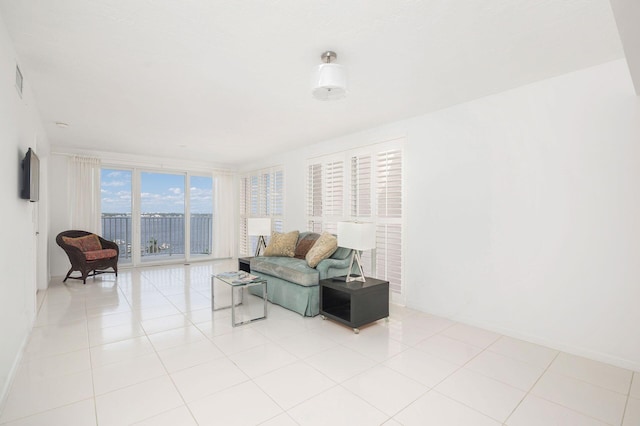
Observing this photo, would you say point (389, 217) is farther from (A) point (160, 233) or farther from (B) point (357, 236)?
(A) point (160, 233)

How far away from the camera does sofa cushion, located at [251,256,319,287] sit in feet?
12.2

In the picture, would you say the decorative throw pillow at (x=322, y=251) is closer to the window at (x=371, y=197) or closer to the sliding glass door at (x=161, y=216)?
the window at (x=371, y=197)

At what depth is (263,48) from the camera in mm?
2352

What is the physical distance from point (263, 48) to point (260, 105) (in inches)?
50.8

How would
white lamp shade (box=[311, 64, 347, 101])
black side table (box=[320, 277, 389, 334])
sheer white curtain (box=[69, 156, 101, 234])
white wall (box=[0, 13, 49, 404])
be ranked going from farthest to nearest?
sheer white curtain (box=[69, 156, 101, 234]), black side table (box=[320, 277, 389, 334]), white lamp shade (box=[311, 64, 347, 101]), white wall (box=[0, 13, 49, 404])

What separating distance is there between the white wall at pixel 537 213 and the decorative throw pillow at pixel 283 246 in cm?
183

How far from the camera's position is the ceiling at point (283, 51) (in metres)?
1.92

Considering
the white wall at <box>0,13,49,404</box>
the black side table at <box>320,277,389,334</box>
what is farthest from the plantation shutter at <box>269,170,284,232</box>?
the white wall at <box>0,13,49,404</box>

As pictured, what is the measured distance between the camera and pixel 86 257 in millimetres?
5234

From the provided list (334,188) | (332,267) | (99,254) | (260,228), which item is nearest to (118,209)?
(99,254)

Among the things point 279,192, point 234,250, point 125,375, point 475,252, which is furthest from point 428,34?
point 234,250

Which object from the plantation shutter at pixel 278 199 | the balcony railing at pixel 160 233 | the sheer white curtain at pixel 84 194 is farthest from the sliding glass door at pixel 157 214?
→ the plantation shutter at pixel 278 199

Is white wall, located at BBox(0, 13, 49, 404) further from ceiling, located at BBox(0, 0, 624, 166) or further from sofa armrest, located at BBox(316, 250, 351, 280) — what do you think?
sofa armrest, located at BBox(316, 250, 351, 280)

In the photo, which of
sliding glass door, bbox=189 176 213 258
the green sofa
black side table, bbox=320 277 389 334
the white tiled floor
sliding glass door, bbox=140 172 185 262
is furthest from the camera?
sliding glass door, bbox=189 176 213 258
